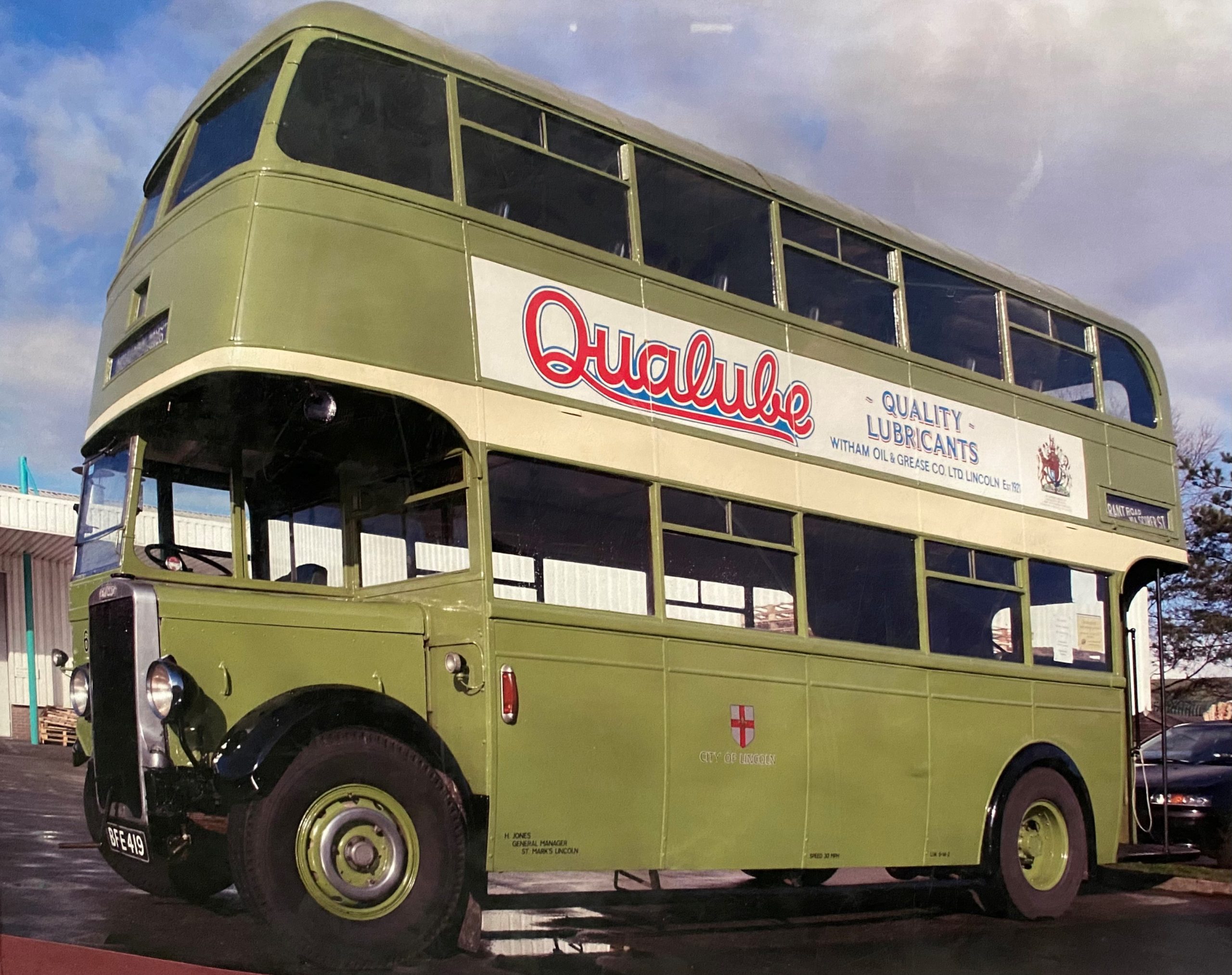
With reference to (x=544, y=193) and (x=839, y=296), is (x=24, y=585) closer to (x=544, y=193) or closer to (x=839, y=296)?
(x=544, y=193)

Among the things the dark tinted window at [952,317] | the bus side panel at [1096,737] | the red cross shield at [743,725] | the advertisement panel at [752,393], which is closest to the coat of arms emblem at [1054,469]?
the advertisement panel at [752,393]

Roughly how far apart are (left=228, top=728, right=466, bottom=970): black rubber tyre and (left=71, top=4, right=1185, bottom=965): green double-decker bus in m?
0.02

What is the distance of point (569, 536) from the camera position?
6852mm

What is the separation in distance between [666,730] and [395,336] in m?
2.63

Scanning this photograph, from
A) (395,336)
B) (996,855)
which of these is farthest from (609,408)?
(996,855)

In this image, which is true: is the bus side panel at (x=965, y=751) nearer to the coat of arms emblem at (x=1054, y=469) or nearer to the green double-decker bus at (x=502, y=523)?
the green double-decker bus at (x=502, y=523)

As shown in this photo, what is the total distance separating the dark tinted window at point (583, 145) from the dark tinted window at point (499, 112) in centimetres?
11

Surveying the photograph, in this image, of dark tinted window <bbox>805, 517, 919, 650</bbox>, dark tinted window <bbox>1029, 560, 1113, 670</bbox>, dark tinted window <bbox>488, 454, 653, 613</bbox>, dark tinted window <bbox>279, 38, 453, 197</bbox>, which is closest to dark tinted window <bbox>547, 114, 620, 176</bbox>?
dark tinted window <bbox>279, 38, 453, 197</bbox>

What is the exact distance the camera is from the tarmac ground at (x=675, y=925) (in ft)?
20.8

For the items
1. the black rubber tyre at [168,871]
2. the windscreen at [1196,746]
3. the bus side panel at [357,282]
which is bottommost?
the windscreen at [1196,746]

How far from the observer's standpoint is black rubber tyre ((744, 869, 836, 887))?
8.89m

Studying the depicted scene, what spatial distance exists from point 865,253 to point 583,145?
2.67 m

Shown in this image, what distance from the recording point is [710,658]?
7.48m

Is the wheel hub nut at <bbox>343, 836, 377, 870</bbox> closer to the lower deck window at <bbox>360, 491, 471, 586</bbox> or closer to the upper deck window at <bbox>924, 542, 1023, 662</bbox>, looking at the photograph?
the lower deck window at <bbox>360, 491, 471, 586</bbox>
